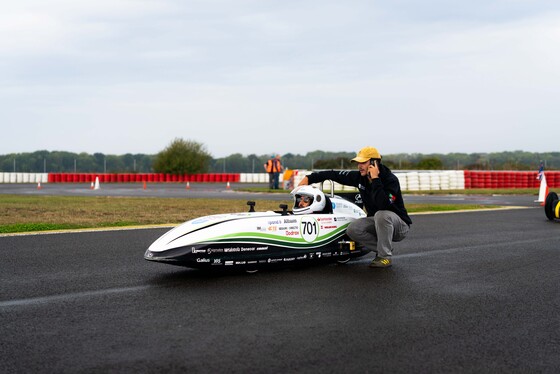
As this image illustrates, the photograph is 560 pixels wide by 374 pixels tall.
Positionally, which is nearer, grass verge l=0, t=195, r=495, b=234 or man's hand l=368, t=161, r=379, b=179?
man's hand l=368, t=161, r=379, b=179

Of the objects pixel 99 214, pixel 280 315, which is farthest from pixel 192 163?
pixel 280 315

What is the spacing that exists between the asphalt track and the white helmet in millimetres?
703

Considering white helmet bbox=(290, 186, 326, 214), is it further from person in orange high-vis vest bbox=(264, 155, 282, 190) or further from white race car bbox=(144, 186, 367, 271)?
person in orange high-vis vest bbox=(264, 155, 282, 190)

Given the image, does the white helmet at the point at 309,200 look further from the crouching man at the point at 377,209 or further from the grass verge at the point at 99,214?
the grass verge at the point at 99,214

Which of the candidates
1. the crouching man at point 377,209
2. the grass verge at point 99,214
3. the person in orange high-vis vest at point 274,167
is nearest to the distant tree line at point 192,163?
the person in orange high-vis vest at point 274,167

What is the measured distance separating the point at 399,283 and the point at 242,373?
3.48 metres

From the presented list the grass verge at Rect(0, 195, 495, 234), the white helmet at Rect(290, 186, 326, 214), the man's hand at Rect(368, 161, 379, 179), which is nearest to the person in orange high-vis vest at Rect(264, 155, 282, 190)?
the grass verge at Rect(0, 195, 495, 234)

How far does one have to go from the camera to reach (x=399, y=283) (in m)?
7.27

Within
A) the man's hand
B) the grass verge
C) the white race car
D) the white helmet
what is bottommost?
the grass verge

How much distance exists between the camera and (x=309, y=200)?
8.27 meters

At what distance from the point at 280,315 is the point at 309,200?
2758 millimetres

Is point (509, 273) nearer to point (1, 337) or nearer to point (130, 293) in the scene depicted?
point (130, 293)

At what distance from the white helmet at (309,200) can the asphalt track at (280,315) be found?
703 mm

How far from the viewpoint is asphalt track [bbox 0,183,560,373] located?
4418mm
